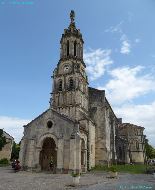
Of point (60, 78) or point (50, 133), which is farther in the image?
point (60, 78)

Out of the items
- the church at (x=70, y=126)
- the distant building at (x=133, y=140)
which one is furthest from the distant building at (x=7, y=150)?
the distant building at (x=133, y=140)

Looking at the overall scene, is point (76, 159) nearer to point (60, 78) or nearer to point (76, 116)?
point (76, 116)

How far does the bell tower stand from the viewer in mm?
35406

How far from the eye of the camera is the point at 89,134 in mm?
33125

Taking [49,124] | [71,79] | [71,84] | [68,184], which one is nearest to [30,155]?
[49,124]

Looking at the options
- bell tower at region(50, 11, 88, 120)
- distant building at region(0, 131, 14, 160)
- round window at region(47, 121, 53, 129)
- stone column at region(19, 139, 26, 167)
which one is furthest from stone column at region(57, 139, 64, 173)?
distant building at region(0, 131, 14, 160)

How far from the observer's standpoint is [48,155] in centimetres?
3017

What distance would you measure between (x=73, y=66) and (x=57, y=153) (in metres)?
16.8

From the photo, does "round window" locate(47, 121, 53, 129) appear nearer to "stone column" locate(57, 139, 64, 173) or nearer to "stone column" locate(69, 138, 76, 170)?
"stone column" locate(57, 139, 64, 173)

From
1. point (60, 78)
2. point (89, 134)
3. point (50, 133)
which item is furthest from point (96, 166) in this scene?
point (60, 78)

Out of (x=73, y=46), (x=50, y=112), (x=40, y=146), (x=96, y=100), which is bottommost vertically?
(x=40, y=146)

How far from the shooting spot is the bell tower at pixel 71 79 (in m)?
35.4

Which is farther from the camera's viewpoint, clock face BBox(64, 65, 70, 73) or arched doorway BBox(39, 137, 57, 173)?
clock face BBox(64, 65, 70, 73)

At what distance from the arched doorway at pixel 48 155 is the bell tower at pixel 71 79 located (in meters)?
5.69
